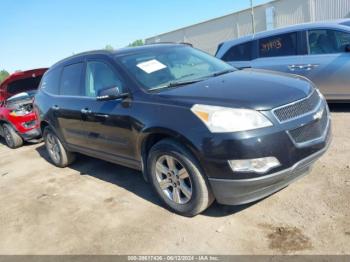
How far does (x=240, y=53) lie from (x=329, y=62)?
6.43 ft

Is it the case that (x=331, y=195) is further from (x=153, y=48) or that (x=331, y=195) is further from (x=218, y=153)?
(x=153, y=48)

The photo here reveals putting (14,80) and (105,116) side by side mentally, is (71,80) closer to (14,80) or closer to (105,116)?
(105,116)

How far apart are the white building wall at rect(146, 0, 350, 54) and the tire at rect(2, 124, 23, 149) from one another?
76.3 feet

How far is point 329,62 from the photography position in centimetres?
636

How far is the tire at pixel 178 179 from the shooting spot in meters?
3.35

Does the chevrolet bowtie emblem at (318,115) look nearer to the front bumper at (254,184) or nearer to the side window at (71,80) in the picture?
the front bumper at (254,184)

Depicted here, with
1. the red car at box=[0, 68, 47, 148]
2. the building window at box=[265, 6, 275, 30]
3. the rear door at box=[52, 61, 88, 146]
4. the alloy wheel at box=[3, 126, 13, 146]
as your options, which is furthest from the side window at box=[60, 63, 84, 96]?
the building window at box=[265, 6, 275, 30]

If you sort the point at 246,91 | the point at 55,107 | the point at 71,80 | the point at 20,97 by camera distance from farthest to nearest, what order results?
the point at 20,97
the point at 55,107
the point at 71,80
the point at 246,91

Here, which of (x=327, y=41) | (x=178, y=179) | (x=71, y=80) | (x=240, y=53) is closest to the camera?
(x=178, y=179)

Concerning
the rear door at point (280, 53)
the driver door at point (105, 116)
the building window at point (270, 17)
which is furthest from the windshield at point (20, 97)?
the building window at point (270, 17)

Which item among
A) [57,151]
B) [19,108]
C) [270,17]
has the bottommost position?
[270,17]

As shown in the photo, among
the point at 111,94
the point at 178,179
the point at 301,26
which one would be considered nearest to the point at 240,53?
the point at 301,26

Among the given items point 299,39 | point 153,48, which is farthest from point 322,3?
point 153,48

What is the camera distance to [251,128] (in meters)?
3.05
